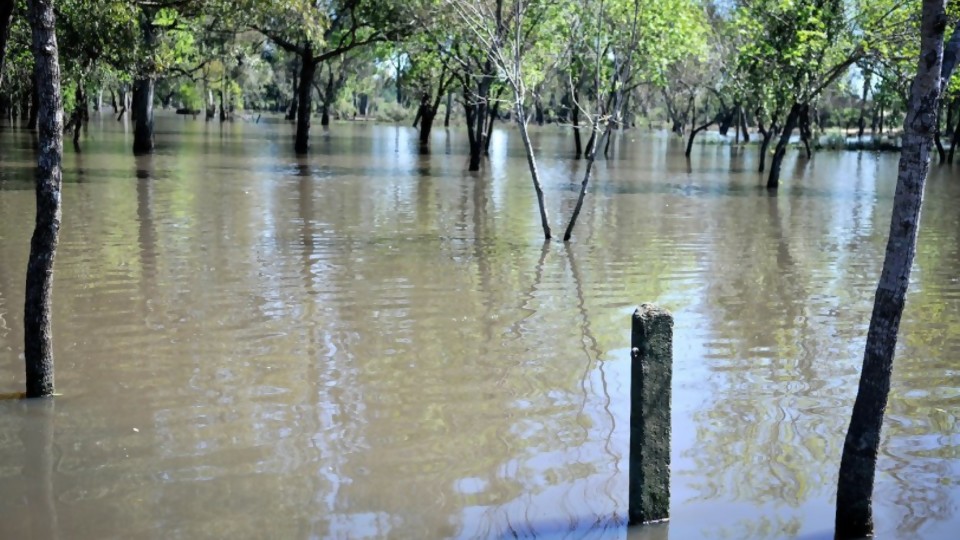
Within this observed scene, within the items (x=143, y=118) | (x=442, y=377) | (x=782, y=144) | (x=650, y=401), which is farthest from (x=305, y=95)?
(x=650, y=401)

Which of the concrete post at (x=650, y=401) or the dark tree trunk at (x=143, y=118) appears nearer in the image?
the concrete post at (x=650, y=401)

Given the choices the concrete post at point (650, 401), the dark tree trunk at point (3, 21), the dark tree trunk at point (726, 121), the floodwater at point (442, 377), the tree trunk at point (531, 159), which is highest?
the dark tree trunk at point (726, 121)

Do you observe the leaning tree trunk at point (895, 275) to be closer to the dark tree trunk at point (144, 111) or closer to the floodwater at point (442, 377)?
the floodwater at point (442, 377)

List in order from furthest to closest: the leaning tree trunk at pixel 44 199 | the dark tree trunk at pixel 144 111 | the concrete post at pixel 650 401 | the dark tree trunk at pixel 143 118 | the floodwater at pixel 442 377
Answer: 1. the dark tree trunk at pixel 143 118
2. the dark tree trunk at pixel 144 111
3. the leaning tree trunk at pixel 44 199
4. the floodwater at pixel 442 377
5. the concrete post at pixel 650 401

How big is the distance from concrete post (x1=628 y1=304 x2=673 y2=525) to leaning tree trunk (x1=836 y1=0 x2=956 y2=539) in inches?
39.3

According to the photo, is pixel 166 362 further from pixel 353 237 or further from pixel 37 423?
pixel 353 237

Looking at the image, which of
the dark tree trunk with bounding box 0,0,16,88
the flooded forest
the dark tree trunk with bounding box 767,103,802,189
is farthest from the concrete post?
the dark tree trunk with bounding box 767,103,802,189

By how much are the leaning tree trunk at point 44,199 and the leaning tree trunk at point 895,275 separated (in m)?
5.41

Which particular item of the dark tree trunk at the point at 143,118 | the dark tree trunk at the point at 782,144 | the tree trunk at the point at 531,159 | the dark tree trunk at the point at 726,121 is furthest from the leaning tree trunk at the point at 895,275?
the dark tree trunk at the point at 726,121

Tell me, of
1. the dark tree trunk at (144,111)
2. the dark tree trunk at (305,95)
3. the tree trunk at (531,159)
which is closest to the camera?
the tree trunk at (531,159)

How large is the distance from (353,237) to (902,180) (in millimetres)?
12452

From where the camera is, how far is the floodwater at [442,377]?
6.20 metres

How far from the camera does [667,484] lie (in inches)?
222

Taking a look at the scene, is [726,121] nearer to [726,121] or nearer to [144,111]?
[726,121]
